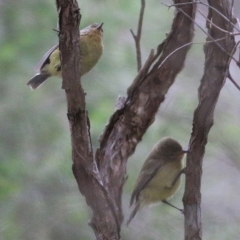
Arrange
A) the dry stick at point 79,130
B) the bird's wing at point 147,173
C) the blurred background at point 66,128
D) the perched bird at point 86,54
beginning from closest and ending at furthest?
1. the dry stick at point 79,130
2. the perched bird at point 86,54
3. the bird's wing at point 147,173
4. the blurred background at point 66,128

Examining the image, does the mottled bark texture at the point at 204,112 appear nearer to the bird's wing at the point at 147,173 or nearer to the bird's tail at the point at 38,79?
the bird's wing at the point at 147,173

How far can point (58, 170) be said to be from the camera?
3.79 meters

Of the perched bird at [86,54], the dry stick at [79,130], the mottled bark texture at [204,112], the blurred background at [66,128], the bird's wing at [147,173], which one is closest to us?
the dry stick at [79,130]

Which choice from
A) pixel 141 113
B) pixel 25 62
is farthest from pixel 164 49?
pixel 25 62

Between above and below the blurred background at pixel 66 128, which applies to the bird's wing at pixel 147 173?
below

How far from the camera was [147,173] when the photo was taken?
3041 millimetres

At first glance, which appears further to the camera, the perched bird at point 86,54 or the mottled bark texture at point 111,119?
the perched bird at point 86,54

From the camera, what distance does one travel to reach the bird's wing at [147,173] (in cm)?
301

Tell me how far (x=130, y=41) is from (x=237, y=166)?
1508mm

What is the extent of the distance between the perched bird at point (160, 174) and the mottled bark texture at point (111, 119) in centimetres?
17

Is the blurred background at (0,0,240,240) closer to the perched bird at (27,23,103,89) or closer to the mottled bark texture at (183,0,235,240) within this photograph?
the perched bird at (27,23,103,89)

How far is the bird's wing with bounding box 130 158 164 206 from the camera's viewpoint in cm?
301

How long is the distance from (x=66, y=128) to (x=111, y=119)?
1296mm

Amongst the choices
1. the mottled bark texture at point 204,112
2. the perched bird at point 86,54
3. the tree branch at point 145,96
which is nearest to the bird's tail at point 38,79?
the perched bird at point 86,54
